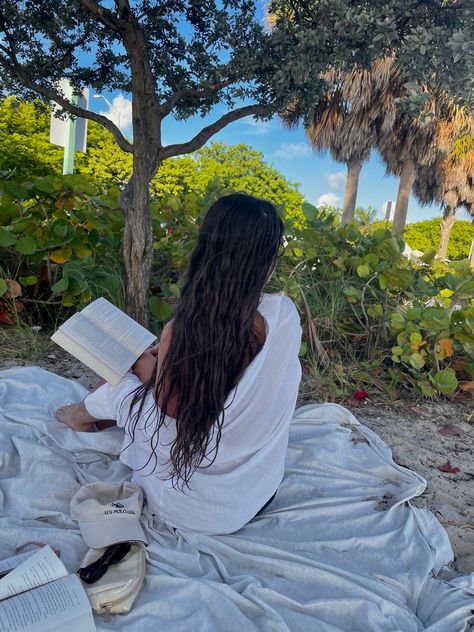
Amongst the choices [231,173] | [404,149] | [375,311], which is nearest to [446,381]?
[375,311]

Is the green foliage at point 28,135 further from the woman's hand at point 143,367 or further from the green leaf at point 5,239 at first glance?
the woman's hand at point 143,367

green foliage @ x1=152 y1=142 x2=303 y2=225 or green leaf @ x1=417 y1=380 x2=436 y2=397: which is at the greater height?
green foliage @ x1=152 y1=142 x2=303 y2=225

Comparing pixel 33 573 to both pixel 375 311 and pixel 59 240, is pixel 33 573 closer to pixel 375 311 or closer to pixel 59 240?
pixel 59 240

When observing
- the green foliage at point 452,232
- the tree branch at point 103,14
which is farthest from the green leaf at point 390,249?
the green foliage at point 452,232

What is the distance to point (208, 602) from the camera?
1.52 meters

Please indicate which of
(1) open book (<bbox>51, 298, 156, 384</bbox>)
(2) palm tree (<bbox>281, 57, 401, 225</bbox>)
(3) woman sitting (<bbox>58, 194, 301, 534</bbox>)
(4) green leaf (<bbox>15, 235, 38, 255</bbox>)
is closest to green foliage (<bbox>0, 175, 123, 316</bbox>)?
(4) green leaf (<bbox>15, 235, 38, 255</bbox>)

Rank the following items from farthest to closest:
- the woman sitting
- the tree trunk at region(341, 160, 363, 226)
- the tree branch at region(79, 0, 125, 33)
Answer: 1. the tree trunk at region(341, 160, 363, 226)
2. the tree branch at region(79, 0, 125, 33)
3. the woman sitting

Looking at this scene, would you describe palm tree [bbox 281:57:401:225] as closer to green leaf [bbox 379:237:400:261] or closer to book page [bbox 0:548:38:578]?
green leaf [bbox 379:237:400:261]

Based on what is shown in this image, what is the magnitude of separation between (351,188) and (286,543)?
13.8 metres

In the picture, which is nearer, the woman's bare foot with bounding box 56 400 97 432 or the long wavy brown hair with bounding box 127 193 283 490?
the long wavy brown hair with bounding box 127 193 283 490

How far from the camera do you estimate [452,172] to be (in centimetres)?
1667

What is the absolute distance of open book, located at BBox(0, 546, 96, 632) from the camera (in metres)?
1.25

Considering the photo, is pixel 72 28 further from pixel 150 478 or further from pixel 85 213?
pixel 150 478

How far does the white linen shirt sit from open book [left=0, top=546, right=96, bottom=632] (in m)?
0.46
